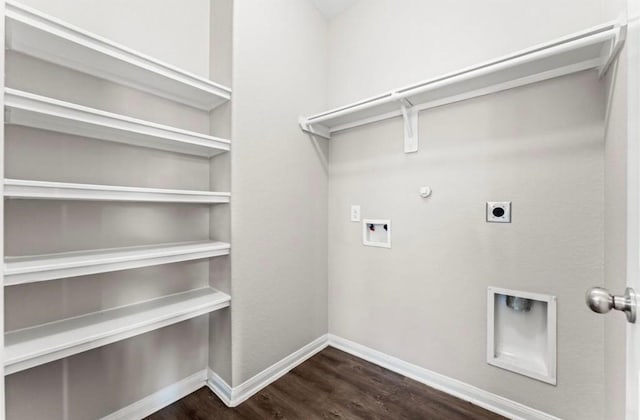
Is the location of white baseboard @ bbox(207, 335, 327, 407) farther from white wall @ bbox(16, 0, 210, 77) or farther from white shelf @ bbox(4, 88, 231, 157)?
white wall @ bbox(16, 0, 210, 77)

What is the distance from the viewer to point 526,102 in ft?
4.49

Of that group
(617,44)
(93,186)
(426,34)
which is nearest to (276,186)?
(93,186)

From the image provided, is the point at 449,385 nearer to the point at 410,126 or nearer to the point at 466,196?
the point at 466,196

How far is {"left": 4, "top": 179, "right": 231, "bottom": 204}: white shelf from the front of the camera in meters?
0.92

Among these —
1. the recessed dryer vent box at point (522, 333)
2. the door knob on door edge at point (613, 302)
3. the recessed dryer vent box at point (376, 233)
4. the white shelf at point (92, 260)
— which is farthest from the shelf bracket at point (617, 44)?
the white shelf at point (92, 260)

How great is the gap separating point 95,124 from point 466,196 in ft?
6.30

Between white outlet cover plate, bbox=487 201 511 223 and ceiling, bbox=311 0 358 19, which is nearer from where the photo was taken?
white outlet cover plate, bbox=487 201 511 223

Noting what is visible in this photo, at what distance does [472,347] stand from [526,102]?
55.6 inches

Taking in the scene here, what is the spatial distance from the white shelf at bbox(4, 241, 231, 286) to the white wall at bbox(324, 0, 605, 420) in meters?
1.17

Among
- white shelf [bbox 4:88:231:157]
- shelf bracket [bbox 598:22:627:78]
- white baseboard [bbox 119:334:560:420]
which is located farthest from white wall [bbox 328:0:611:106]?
white baseboard [bbox 119:334:560:420]

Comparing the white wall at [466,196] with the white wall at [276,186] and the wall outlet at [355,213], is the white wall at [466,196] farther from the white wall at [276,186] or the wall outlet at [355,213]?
the white wall at [276,186]

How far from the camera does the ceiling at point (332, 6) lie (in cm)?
208

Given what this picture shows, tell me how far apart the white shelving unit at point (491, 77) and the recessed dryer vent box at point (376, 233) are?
1.88ft

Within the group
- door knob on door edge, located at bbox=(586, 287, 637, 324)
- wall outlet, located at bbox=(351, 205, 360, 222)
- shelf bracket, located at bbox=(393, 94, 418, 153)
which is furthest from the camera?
wall outlet, located at bbox=(351, 205, 360, 222)
